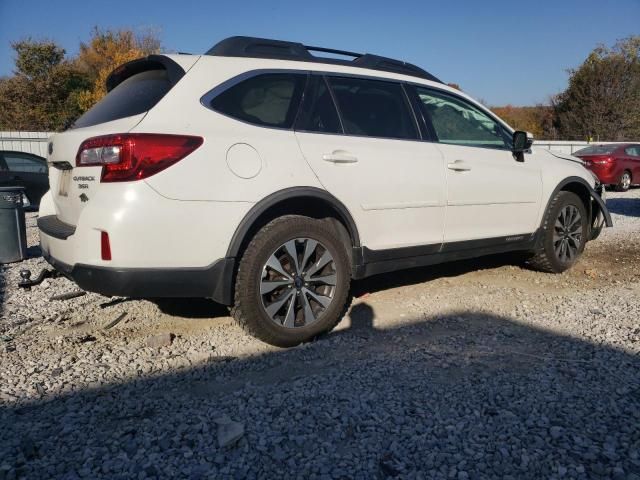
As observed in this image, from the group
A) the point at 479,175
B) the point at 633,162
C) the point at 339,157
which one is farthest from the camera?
the point at 633,162

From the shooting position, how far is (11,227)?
21.0ft

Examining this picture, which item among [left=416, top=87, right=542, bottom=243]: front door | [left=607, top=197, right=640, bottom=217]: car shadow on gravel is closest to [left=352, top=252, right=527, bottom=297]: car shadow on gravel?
[left=416, top=87, right=542, bottom=243]: front door

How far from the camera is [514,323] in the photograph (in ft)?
13.1

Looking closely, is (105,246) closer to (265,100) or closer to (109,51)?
(265,100)

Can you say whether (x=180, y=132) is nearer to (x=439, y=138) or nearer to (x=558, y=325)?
(x=439, y=138)

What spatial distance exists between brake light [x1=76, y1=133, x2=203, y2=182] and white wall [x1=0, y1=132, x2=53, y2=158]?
16531mm

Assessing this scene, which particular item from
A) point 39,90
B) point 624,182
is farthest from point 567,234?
point 39,90

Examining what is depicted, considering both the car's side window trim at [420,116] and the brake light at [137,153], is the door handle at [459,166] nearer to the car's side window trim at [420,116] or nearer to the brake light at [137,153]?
the car's side window trim at [420,116]

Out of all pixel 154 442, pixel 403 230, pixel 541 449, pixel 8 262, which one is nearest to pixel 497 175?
pixel 403 230

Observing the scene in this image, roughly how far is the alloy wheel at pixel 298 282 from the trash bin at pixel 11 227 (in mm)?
4487

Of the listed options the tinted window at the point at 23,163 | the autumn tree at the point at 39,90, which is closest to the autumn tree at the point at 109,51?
the autumn tree at the point at 39,90

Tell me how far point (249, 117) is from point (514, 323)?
248 cm

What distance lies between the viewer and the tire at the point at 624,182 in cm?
1507

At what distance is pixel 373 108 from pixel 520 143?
1673mm
